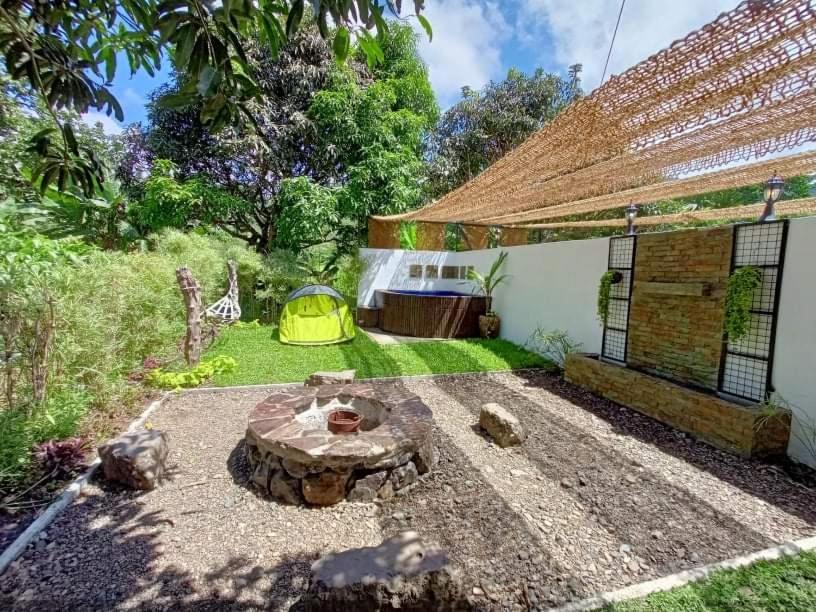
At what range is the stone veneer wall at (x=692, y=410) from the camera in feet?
10.9

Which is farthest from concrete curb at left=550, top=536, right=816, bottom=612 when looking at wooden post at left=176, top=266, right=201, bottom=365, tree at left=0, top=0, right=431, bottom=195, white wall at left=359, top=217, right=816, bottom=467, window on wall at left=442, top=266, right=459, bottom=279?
window on wall at left=442, top=266, right=459, bottom=279

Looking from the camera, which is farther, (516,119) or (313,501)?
(516,119)

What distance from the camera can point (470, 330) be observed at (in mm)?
8492

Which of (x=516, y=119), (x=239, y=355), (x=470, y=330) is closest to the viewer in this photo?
(x=239, y=355)

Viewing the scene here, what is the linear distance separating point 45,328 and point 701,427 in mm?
6518

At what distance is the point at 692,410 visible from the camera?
3865 millimetres

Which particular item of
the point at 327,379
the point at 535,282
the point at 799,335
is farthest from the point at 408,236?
the point at 799,335

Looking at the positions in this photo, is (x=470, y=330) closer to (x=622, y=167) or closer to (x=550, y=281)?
(x=550, y=281)

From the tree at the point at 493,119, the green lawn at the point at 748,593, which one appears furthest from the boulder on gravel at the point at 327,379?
the tree at the point at 493,119

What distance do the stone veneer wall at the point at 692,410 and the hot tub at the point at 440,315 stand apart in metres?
3.26

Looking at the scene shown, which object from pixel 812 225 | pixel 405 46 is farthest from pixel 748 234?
pixel 405 46

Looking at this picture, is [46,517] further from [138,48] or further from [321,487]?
[138,48]

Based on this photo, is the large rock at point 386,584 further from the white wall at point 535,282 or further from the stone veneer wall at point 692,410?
the white wall at point 535,282

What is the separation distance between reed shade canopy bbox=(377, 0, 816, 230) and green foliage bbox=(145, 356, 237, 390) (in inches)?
180
